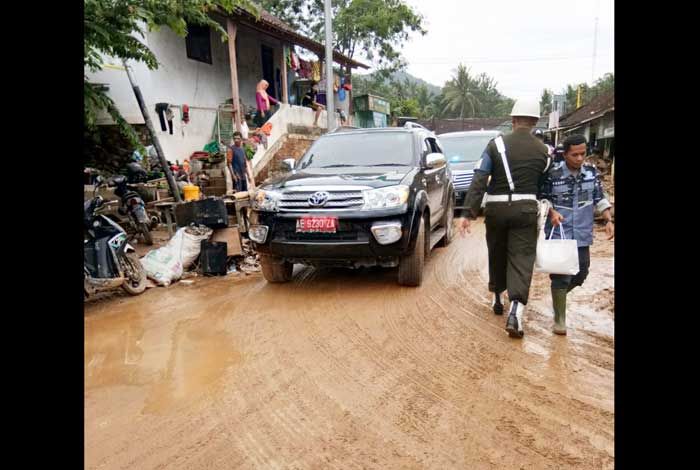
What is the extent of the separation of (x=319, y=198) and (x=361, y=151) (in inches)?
62.0

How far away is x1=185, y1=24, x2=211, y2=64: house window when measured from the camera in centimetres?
1420

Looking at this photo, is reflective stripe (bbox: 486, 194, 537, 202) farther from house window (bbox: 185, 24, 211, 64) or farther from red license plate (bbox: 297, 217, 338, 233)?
→ house window (bbox: 185, 24, 211, 64)

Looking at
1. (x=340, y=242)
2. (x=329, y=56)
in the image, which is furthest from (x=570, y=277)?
(x=329, y=56)

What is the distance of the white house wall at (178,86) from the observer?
39.4 feet

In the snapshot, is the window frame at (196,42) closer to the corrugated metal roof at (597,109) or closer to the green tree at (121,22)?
the green tree at (121,22)

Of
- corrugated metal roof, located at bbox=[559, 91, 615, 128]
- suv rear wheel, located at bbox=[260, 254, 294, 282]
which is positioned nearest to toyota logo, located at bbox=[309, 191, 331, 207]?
suv rear wheel, located at bbox=[260, 254, 294, 282]

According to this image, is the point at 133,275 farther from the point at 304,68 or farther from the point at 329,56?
the point at 304,68

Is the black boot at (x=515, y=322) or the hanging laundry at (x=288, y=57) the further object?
the hanging laundry at (x=288, y=57)

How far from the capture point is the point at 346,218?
516cm

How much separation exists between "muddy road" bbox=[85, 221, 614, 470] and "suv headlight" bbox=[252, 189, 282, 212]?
101 centimetres

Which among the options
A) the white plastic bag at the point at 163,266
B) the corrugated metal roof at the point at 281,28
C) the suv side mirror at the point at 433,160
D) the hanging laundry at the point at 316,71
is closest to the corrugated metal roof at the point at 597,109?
the corrugated metal roof at the point at 281,28
